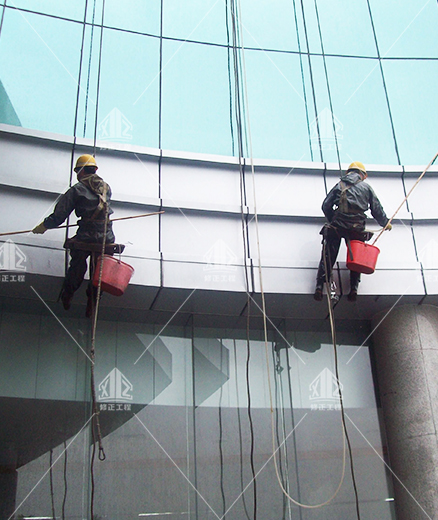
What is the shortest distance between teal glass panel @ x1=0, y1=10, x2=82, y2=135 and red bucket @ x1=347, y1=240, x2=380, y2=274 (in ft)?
13.9

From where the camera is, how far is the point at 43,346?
7.87m

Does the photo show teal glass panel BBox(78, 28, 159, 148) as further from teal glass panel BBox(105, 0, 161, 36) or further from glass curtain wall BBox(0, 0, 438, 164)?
teal glass panel BBox(105, 0, 161, 36)

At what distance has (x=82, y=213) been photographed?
7191 millimetres

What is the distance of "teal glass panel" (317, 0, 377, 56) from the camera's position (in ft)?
34.1

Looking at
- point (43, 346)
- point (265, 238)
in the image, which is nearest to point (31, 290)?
point (43, 346)

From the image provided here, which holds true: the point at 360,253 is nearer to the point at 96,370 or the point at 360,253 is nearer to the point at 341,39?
the point at 96,370

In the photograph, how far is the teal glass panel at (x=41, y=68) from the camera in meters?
8.77

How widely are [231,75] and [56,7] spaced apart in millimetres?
2815

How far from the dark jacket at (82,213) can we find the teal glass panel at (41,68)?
193 centimetres

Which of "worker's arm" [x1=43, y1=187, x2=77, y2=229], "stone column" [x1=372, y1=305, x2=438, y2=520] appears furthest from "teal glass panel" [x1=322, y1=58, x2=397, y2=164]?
"worker's arm" [x1=43, y1=187, x2=77, y2=229]

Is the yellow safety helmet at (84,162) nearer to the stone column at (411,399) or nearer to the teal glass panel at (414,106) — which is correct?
the stone column at (411,399)

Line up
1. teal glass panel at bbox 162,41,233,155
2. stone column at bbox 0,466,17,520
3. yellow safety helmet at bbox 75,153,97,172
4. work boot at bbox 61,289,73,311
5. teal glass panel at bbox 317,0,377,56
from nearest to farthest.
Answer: stone column at bbox 0,466,17,520
work boot at bbox 61,289,73,311
yellow safety helmet at bbox 75,153,97,172
teal glass panel at bbox 162,41,233,155
teal glass panel at bbox 317,0,377,56

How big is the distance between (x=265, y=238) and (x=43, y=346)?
10.7ft

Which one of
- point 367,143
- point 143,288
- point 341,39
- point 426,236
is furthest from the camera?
point 341,39
